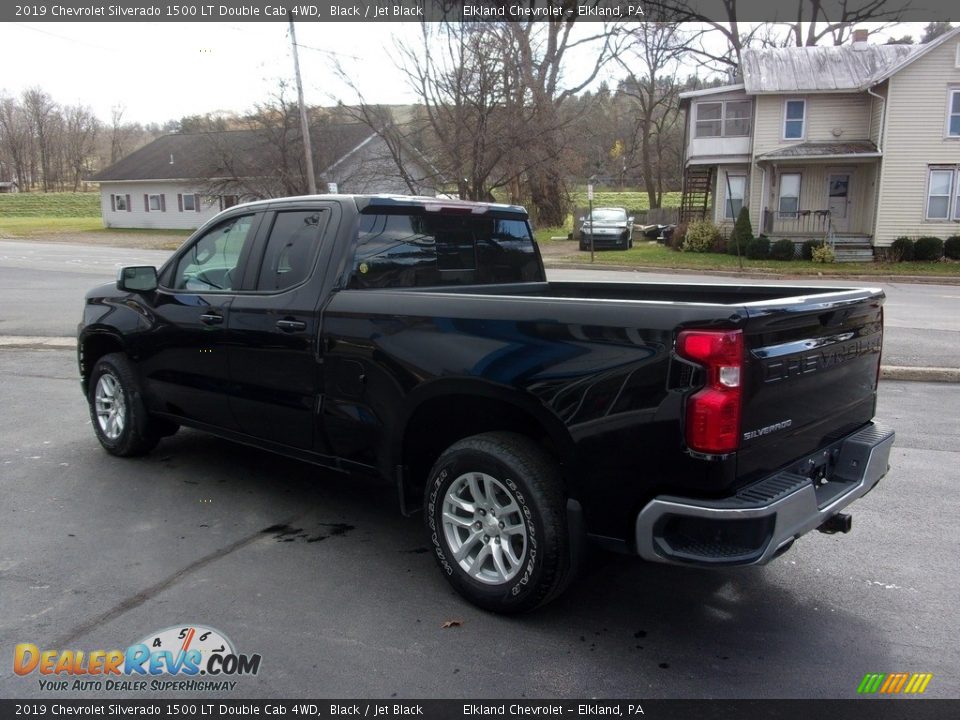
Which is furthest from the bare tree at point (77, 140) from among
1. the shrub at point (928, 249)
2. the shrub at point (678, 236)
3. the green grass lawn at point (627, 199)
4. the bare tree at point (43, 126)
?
the shrub at point (928, 249)

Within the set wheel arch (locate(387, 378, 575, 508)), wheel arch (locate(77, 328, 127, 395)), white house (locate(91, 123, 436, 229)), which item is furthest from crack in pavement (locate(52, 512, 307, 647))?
white house (locate(91, 123, 436, 229))

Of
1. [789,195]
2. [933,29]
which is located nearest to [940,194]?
[789,195]

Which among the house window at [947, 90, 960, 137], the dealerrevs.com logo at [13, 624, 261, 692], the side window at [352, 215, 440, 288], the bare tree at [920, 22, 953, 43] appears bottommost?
the dealerrevs.com logo at [13, 624, 261, 692]

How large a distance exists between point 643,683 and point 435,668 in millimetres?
827

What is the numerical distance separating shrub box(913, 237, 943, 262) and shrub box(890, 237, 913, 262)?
158 mm

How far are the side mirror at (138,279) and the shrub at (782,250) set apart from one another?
2717cm

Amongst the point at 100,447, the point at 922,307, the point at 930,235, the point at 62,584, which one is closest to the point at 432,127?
the point at 930,235

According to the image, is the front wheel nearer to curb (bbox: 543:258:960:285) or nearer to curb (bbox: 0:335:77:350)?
curb (bbox: 0:335:77:350)

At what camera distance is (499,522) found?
355 centimetres

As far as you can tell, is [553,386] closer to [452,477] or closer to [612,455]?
[612,455]

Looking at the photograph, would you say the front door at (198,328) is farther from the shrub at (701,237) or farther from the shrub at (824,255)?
the shrub at (701,237)

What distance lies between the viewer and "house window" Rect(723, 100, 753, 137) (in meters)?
32.3

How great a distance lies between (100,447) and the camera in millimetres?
6250

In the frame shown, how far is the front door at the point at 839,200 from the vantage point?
104ft
